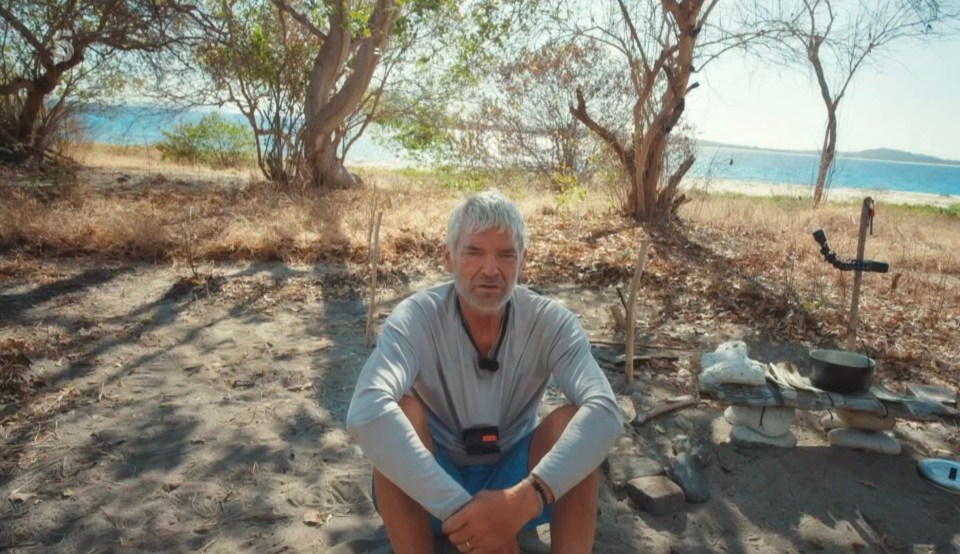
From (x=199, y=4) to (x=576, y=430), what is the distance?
10.6 meters

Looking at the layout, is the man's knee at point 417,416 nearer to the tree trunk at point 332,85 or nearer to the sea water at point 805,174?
the tree trunk at point 332,85

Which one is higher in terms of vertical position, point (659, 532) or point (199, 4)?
point (199, 4)

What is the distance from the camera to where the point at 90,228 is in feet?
20.3

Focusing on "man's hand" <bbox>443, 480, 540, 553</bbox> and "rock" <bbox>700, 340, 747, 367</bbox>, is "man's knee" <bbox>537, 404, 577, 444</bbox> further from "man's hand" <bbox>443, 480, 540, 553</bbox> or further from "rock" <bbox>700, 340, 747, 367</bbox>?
"rock" <bbox>700, 340, 747, 367</bbox>

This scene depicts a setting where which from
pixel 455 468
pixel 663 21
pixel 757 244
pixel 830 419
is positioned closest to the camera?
pixel 455 468

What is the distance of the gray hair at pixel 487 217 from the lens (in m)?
2.10

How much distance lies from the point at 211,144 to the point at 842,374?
57.5 ft

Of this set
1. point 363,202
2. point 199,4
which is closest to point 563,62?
point 363,202

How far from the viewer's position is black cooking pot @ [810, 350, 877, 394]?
311 cm

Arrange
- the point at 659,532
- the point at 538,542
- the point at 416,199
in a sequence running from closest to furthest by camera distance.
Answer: the point at 538,542 → the point at 659,532 → the point at 416,199

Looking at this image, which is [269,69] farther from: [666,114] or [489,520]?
[489,520]

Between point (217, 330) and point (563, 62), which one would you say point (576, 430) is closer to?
point (217, 330)

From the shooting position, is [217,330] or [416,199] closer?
[217,330]

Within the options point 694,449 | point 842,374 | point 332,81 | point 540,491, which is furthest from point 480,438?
point 332,81
